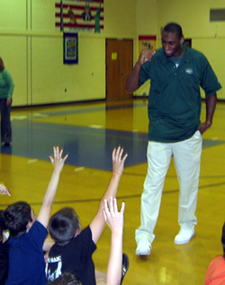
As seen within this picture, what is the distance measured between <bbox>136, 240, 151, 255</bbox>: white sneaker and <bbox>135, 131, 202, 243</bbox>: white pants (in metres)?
0.05

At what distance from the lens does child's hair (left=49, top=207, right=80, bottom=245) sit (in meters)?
2.36

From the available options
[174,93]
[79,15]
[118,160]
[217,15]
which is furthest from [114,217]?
[217,15]

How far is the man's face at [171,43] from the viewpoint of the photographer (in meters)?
3.74

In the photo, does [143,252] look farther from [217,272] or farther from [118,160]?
[217,272]

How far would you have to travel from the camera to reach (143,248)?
383 cm

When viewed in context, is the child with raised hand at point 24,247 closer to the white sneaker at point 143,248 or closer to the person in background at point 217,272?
the person in background at point 217,272

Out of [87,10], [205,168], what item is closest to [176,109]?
[205,168]

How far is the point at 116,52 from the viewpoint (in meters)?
18.5

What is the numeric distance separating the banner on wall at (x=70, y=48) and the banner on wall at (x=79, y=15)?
252mm

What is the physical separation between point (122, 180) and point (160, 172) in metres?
2.45

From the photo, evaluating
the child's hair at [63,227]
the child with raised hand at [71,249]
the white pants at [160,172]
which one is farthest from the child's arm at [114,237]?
the white pants at [160,172]

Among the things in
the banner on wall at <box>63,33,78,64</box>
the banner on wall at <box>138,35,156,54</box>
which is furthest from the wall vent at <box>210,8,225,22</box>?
the banner on wall at <box>63,33,78,64</box>

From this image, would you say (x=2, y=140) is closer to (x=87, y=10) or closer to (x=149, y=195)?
(x=149, y=195)

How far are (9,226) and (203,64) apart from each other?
230 centimetres
